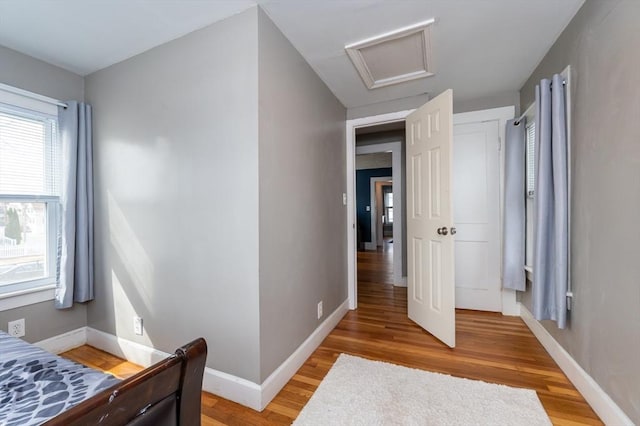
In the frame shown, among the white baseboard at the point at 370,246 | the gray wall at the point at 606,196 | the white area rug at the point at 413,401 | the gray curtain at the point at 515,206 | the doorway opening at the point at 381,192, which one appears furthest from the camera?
the white baseboard at the point at 370,246

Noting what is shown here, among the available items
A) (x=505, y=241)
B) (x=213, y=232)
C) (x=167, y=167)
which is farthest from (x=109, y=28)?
(x=505, y=241)

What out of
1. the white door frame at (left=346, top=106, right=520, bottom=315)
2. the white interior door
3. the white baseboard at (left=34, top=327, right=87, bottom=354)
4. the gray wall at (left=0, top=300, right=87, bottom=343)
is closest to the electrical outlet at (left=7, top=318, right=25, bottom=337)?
the gray wall at (left=0, top=300, right=87, bottom=343)

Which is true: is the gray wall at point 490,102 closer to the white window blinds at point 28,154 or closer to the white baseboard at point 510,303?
the white baseboard at point 510,303

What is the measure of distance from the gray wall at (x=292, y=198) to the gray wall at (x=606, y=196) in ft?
5.61

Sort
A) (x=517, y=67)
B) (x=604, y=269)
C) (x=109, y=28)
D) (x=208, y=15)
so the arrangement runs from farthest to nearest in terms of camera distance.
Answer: (x=517, y=67), (x=109, y=28), (x=208, y=15), (x=604, y=269)

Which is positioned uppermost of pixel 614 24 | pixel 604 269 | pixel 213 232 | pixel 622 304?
pixel 614 24

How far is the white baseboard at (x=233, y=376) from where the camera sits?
1.52 meters

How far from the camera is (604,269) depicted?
1417 millimetres

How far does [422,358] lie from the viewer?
199 cm

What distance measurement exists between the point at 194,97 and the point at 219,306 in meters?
1.31

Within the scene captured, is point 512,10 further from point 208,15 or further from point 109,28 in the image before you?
point 109,28

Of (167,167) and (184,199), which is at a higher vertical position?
(167,167)

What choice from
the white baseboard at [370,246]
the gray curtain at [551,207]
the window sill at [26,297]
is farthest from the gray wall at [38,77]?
the white baseboard at [370,246]

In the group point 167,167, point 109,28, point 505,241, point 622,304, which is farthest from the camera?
point 505,241
